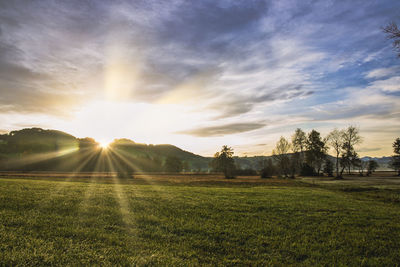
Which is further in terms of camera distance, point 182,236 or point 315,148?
point 315,148

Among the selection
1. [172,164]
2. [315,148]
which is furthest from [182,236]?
[172,164]

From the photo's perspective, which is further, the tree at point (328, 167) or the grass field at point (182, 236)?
the tree at point (328, 167)

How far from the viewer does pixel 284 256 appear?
21.5 feet

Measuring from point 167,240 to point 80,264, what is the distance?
2909mm

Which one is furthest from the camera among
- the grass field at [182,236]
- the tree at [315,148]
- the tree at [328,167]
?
the tree at [328,167]

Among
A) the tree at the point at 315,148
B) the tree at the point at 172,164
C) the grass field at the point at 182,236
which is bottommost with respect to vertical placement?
the tree at the point at 172,164

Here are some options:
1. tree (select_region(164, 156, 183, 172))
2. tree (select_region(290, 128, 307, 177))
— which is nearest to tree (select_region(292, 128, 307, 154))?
tree (select_region(290, 128, 307, 177))

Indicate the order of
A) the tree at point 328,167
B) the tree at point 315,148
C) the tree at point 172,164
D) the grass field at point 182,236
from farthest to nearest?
the tree at point 172,164
the tree at point 328,167
the tree at point 315,148
the grass field at point 182,236

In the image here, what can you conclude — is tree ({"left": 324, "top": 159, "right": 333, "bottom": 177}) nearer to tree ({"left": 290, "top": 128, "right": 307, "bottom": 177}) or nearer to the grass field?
tree ({"left": 290, "top": 128, "right": 307, "bottom": 177})

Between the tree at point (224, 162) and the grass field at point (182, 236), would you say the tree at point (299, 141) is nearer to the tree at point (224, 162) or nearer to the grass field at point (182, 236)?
the tree at point (224, 162)

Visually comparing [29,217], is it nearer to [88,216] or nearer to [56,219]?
[56,219]

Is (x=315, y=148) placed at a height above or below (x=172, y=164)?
above

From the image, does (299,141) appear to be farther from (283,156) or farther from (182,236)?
(182,236)

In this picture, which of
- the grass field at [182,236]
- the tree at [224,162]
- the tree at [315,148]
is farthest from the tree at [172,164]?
the grass field at [182,236]
